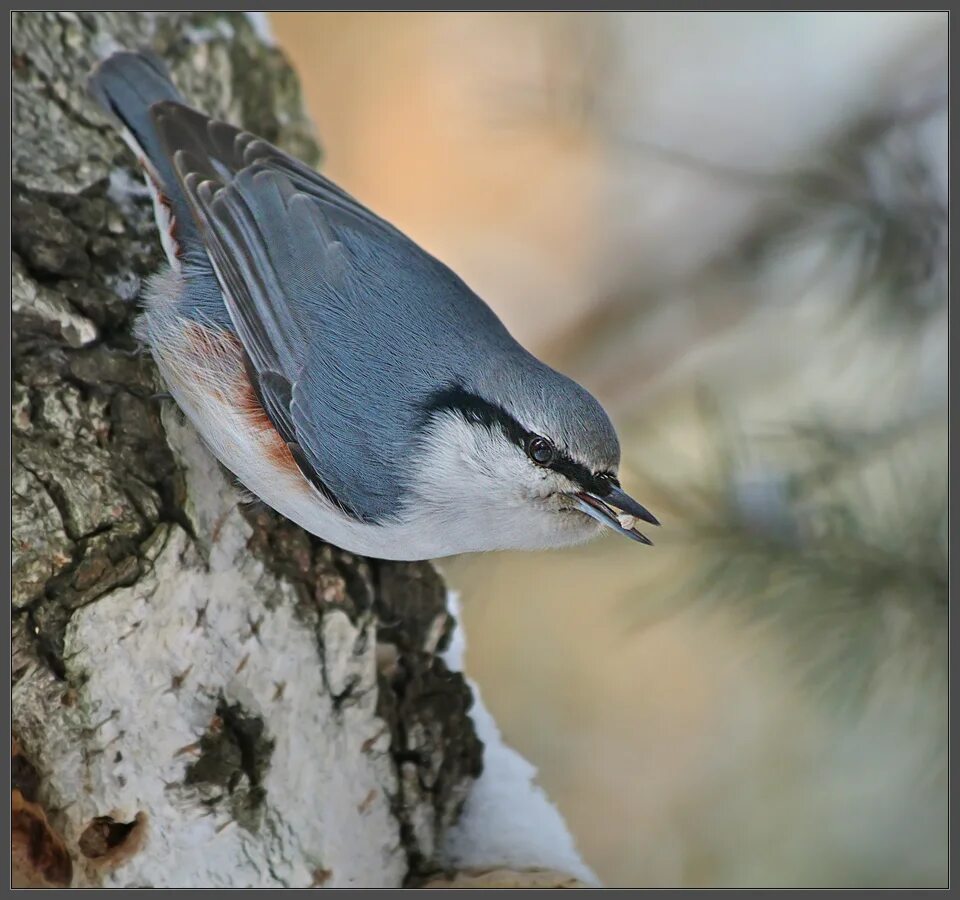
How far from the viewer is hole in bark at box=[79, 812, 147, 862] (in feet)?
4.12

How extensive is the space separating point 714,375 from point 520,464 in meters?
1.09

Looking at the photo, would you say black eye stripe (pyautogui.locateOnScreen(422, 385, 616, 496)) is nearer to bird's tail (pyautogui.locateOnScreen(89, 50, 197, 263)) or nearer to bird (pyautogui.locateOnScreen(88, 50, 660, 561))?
bird (pyautogui.locateOnScreen(88, 50, 660, 561))

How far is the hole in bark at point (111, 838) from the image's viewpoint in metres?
1.26

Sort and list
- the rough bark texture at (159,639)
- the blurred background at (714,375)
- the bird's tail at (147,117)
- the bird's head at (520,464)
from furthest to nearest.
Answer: the bird's tail at (147,117), the blurred background at (714,375), the bird's head at (520,464), the rough bark texture at (159,639)

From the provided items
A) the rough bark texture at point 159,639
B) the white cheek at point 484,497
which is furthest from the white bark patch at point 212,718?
the white cheek at point 484,497

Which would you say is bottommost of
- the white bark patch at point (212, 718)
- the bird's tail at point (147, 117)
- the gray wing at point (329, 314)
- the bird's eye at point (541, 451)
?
the white bark patch at point (212, 718)

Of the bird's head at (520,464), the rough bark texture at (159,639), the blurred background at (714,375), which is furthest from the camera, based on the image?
the blurred background at (714,375)

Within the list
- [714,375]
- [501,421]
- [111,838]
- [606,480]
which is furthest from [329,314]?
[714,375]

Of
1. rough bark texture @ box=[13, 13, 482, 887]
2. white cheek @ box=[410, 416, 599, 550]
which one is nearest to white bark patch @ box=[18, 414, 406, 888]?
rough bark texture @ box=[13, 13, 482, 887]

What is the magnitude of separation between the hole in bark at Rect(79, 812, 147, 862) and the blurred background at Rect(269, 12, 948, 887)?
615 mm

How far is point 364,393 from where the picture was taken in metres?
1.44

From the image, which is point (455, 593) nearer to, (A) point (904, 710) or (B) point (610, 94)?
(A) point (904, 710)

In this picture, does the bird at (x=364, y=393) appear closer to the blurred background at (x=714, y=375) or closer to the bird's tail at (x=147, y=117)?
the bird's tail at (x=147, y=117)

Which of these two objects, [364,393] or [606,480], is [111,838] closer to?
[364,393]
